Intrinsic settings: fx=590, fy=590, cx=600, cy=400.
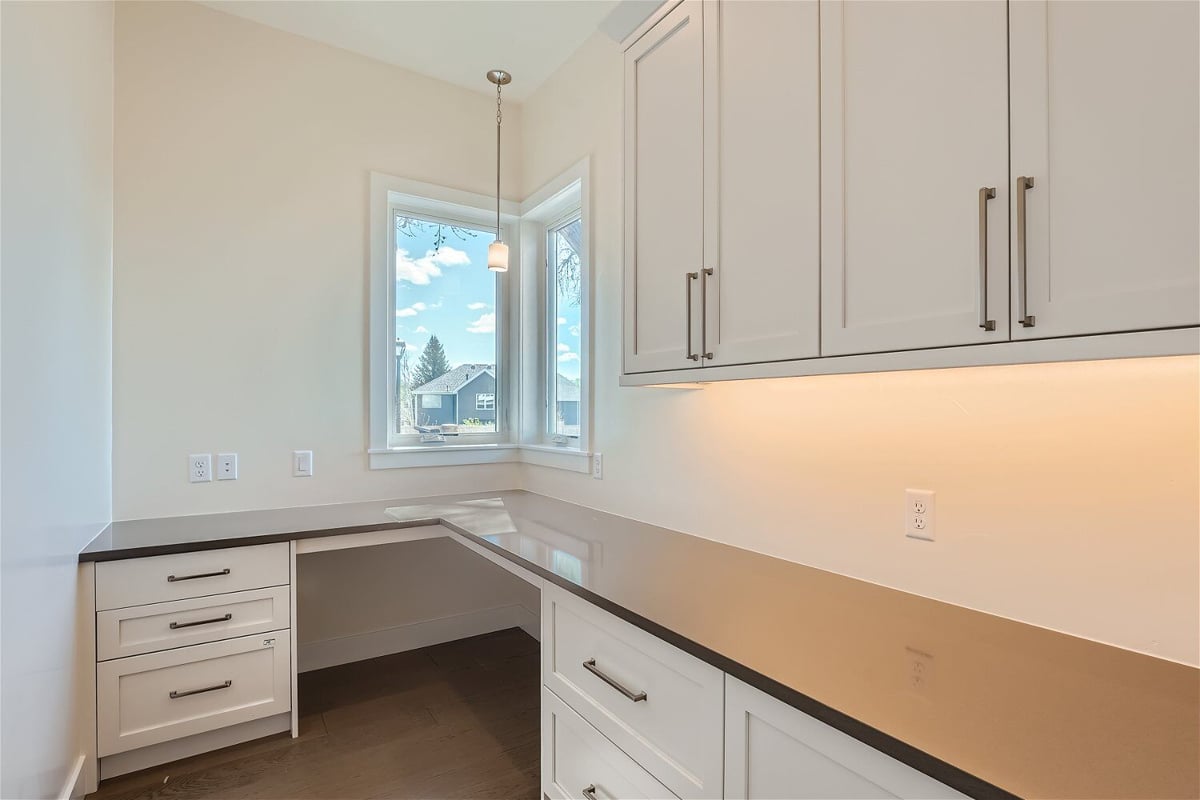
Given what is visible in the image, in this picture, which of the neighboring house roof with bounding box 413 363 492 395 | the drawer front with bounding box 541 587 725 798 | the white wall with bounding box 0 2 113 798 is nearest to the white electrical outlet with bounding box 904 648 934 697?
the drawer front with bounding box 541 587 725 798

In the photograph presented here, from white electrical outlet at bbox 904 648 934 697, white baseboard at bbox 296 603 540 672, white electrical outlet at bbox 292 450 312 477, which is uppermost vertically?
white electrical outlet at bbox 292 450 312 477

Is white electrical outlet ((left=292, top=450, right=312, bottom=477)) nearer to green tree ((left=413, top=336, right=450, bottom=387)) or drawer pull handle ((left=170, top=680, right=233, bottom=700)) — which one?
green tree ((left=413, top=336, right=450, bottom=387))

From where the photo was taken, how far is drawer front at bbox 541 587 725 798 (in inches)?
43.9

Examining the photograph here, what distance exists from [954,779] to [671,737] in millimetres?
602

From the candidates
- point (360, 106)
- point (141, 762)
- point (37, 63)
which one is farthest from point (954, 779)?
point (360, 106)

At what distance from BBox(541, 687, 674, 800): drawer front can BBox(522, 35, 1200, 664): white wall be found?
71cm

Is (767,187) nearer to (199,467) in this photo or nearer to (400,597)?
(199,467)

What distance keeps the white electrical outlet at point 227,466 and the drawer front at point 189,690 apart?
0.69 metres

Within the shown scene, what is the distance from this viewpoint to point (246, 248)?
2531 mm

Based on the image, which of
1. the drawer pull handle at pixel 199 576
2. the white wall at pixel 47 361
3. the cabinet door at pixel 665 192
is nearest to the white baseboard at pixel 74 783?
the white wall at pixel 47 361

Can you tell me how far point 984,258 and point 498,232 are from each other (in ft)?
7.86

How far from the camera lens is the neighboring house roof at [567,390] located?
289cm

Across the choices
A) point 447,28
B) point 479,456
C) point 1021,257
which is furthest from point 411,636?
point 1021,257

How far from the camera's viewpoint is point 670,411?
2162 mm
